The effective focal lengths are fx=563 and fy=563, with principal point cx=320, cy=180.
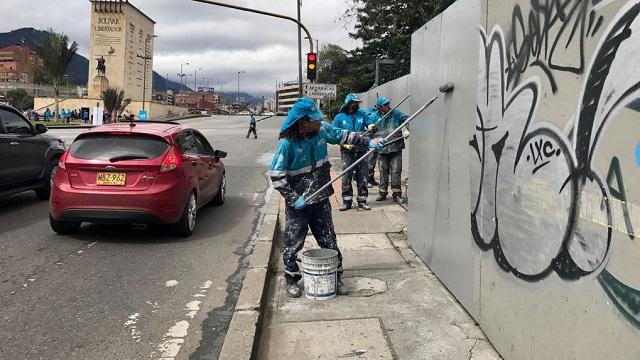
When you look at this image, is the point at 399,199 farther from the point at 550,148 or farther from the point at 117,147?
the point at 550,148

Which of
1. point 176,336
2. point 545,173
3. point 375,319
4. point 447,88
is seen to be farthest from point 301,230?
point 545,173

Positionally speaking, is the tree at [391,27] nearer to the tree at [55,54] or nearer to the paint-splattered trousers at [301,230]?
the paint-splattered trousers at [301,230]

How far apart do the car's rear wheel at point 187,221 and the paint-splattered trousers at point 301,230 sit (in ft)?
8.07

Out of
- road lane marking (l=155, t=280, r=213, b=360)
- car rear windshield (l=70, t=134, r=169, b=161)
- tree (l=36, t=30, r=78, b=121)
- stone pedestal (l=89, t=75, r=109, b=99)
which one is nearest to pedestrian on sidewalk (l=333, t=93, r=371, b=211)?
car rear windshield (l=70, t=134, r=169, b=161)

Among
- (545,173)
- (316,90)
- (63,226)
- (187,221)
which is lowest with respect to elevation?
(63,226)

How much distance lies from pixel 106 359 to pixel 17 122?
261 inches

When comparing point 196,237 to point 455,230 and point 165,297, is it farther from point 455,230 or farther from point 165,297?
point 455,230

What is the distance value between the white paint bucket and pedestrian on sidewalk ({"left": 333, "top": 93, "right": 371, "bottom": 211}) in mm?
3807

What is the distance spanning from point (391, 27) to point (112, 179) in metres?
28.9

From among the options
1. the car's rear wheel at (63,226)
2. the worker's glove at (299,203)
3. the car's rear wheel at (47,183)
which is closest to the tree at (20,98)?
the car's rear wheel at (47,183)

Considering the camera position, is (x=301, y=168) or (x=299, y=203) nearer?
(x=299, y=203)

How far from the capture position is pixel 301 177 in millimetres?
4961

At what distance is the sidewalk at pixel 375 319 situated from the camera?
3879 mm

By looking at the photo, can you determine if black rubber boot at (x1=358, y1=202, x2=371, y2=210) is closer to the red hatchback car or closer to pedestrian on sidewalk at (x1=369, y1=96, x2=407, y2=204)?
pedestrian on sidewalk at (x1=369, y1=96, x2=407, y2=204)
